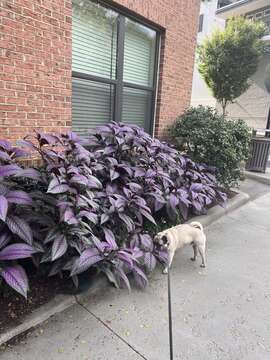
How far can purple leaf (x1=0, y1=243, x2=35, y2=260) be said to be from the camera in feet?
5.06

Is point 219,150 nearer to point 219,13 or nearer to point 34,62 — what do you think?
point 34,62

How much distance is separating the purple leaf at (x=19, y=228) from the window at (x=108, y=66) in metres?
2.39

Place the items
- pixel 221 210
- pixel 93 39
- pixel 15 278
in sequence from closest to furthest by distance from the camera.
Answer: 1. pixel 15 278
2. pixel 93 39
3. pixel 221 210

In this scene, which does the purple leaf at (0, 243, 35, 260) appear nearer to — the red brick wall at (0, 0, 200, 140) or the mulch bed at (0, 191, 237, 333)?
the mulch bed at (0, 191, 237, 333)

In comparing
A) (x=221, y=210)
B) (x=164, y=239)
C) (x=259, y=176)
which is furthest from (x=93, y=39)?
(x=259, y=176)

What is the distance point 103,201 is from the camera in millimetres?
2371

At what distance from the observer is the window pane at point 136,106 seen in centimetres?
454

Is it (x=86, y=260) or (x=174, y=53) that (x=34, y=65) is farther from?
(x=174, y=53)

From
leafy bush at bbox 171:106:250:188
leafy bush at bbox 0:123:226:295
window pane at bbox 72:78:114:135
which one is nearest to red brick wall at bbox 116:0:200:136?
leafy bush at bbox 171:106:250:188

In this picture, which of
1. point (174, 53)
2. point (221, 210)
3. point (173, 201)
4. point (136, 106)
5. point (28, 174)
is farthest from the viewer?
point (174, 53)

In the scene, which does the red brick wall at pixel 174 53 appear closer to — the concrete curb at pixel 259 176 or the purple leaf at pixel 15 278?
the concrete curb at pixel 259 176

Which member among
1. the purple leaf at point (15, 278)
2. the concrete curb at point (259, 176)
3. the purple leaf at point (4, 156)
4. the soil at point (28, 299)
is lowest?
the soil at point (28, 299)

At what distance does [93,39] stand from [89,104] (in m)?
0.90

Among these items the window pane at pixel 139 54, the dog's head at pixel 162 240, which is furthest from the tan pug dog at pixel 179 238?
the window pane at pixel 139 54
